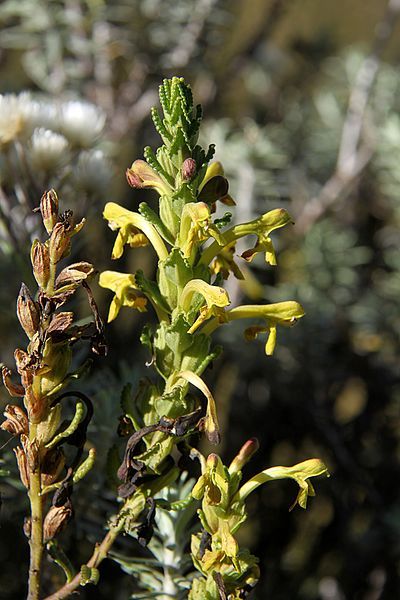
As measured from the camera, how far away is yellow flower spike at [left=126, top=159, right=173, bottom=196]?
1.20 feet

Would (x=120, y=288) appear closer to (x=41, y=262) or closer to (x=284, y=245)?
(x=41, y=262)

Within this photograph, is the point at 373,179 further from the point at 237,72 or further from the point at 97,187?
the point at 97,187

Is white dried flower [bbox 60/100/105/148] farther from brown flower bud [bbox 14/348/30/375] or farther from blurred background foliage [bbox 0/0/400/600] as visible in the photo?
brown flower bud [bbox 14/348/30/375]

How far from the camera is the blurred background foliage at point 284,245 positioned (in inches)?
29.8

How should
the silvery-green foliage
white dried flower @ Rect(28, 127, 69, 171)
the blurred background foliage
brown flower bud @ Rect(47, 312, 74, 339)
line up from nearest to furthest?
1. brown flower bud @ Rect(47, 312, 74, 339)
2. the silvery-green foliage
3. white dried flower @ Rect(28, 127, 69, 171)
4. the blurred background foliage

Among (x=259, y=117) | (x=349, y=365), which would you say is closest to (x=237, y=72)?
(x=259, y=117)

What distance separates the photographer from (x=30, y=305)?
0.32 m

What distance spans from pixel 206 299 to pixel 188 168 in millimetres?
60

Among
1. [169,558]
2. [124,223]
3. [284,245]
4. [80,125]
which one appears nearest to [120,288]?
[124,223]

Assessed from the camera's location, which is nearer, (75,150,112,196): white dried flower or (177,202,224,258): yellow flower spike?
(177,202,224,258): yellow flower spike

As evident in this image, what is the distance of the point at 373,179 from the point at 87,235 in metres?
0.70

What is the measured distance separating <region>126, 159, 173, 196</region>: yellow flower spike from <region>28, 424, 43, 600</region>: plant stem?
0.13 m

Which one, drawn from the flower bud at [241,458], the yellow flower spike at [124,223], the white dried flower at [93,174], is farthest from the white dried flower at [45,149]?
the flower bud at [241,458]

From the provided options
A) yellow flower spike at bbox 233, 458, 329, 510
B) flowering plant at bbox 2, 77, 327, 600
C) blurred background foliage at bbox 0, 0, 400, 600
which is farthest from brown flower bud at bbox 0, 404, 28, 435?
blurred background foliage at bbox 0, 0, 400, 600
